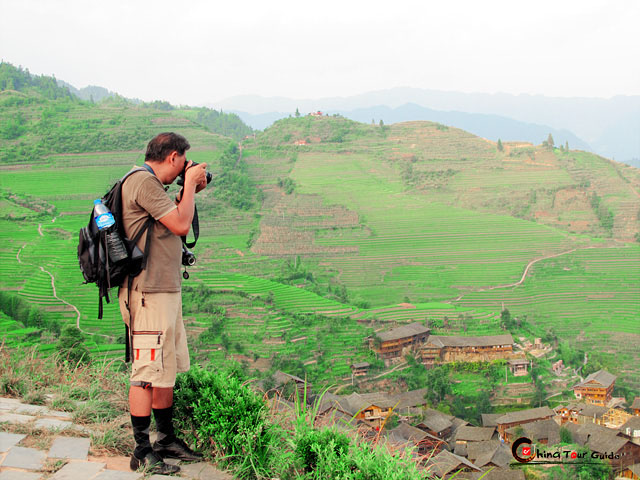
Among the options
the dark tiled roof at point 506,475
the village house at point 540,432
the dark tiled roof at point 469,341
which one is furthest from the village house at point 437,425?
the dark tiled roof at point 469,341

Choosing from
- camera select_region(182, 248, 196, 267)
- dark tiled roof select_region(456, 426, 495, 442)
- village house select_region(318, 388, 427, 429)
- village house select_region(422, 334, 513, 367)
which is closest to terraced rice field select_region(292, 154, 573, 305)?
village house select_region(422, 334, 513, 367)

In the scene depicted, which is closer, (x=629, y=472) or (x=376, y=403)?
(x=629, y=472)

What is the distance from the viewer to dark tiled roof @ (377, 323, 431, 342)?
13.6 meters

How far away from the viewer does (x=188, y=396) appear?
79.7 inches

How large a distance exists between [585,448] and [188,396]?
7326 millimetres

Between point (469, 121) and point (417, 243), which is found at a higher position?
point (469, 121)

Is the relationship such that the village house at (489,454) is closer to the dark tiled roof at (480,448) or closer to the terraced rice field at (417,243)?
the dark tiled roof at (480,448)

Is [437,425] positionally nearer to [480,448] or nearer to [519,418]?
[480,448]

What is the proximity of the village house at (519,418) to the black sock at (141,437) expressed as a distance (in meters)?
9.16

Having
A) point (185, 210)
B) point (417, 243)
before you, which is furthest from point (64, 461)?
point (417, 243)

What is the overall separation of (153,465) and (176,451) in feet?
0.50

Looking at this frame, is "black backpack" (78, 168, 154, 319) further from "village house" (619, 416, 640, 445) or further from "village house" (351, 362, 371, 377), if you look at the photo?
"village house" (351, 362, 371, 377)

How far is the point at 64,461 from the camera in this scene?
166cm

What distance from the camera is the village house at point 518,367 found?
44.3ft
